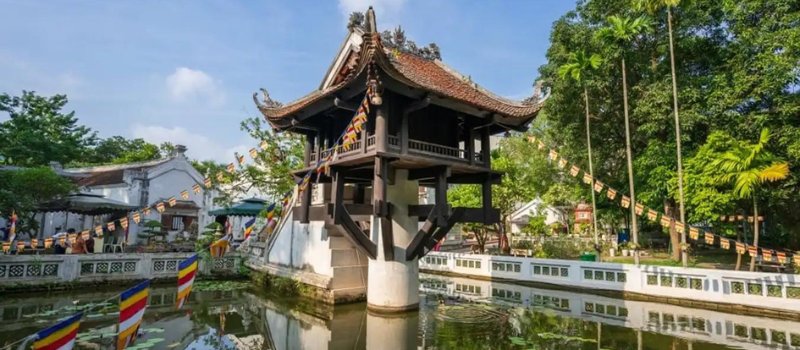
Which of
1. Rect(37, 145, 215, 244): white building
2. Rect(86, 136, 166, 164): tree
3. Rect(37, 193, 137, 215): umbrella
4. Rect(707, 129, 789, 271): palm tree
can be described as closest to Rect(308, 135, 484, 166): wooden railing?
Rect(707, 129, 789, 271): palm tree

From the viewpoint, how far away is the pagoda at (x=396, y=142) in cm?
Answer: 959

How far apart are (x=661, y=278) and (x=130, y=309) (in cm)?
1356

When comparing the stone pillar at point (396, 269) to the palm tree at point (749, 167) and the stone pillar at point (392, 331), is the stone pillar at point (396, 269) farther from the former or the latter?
the palm tree at point (749, 167)

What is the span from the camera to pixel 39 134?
26.3m

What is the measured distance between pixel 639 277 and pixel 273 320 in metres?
11.0

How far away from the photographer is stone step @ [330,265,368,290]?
12.1 m

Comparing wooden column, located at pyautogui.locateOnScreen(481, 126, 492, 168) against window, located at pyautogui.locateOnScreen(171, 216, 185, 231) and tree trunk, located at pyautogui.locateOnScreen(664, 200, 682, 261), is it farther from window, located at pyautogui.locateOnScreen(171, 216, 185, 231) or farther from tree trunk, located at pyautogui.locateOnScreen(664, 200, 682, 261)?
window, located at pyautogui.locateOnScreen(171, 216, 185, 231)

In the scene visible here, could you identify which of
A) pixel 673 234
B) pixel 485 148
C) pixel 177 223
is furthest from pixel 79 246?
pixel 673 234

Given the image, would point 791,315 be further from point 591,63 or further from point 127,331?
point 127,331

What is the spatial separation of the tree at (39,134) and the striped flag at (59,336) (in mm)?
26097

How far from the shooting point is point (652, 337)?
8.50 metres

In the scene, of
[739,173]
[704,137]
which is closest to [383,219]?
[739,173]

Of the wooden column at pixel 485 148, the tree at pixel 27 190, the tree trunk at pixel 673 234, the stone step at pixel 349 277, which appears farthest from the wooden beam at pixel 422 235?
the tree trunk at pixel 673 234

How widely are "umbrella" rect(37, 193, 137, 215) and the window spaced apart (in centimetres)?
754
